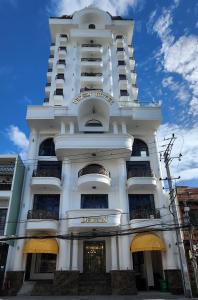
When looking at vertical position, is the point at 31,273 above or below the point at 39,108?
below

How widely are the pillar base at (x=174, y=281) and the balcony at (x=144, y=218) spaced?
3.13 m

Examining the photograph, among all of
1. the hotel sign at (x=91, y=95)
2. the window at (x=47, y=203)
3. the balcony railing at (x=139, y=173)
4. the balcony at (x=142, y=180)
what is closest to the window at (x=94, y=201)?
the window at (x=47, y=203)

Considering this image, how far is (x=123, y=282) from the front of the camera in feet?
53.6

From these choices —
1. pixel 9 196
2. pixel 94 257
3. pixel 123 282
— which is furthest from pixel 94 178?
pixel 123 282

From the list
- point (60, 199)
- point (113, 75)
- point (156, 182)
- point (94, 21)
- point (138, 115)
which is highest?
point (94, 21)

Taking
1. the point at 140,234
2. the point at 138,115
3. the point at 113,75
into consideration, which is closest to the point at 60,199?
the point at 140,234

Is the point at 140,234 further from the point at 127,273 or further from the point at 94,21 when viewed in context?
the point at 94,21

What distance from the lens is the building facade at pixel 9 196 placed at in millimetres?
17308

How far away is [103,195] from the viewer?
20203 mm

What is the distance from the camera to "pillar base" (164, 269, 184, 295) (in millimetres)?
16312

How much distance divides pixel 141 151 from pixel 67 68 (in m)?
14.0

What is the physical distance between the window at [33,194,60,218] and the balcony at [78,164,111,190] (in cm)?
244

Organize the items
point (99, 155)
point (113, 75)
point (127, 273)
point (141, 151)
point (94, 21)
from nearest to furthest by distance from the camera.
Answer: point (127, 273), point (99, 155), point (141, 151), point (113, 75), point (94, 21)

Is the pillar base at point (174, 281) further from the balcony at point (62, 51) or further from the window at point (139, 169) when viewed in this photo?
the balcony at point (62, 51)
